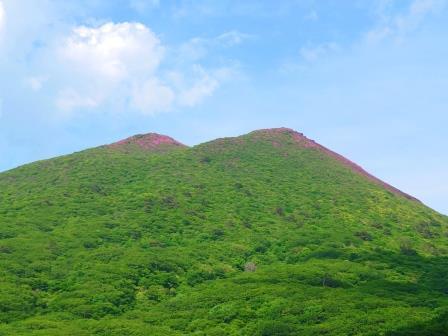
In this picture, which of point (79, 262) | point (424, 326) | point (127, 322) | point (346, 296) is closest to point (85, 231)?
point (79, 262)

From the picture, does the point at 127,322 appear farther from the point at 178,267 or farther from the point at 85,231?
the point at 85,231

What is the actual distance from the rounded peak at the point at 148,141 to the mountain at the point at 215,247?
4.91m

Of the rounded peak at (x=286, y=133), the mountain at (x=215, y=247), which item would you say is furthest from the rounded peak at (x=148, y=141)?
the rounded peak at (x=286, y=133)

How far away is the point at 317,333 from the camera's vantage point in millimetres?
37719

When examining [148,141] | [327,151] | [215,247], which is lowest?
[215,247]

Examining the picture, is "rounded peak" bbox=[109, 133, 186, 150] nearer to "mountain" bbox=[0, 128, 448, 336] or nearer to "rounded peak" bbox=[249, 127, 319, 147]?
"mountain" bbox=[0, 128, 448, 336]

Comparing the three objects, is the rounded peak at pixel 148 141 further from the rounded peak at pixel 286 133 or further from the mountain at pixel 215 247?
the rounded peak at pixel 286 133

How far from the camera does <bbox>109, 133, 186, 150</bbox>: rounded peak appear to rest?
102 meters

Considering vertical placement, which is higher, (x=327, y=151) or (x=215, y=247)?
(x=327, y=151)

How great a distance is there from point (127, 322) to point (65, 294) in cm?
757

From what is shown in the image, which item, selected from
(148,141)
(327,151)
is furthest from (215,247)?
(148,141)

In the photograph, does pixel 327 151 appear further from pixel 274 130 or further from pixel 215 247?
pixel 215 247

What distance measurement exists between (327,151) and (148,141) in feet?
107

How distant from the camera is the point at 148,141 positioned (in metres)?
105
